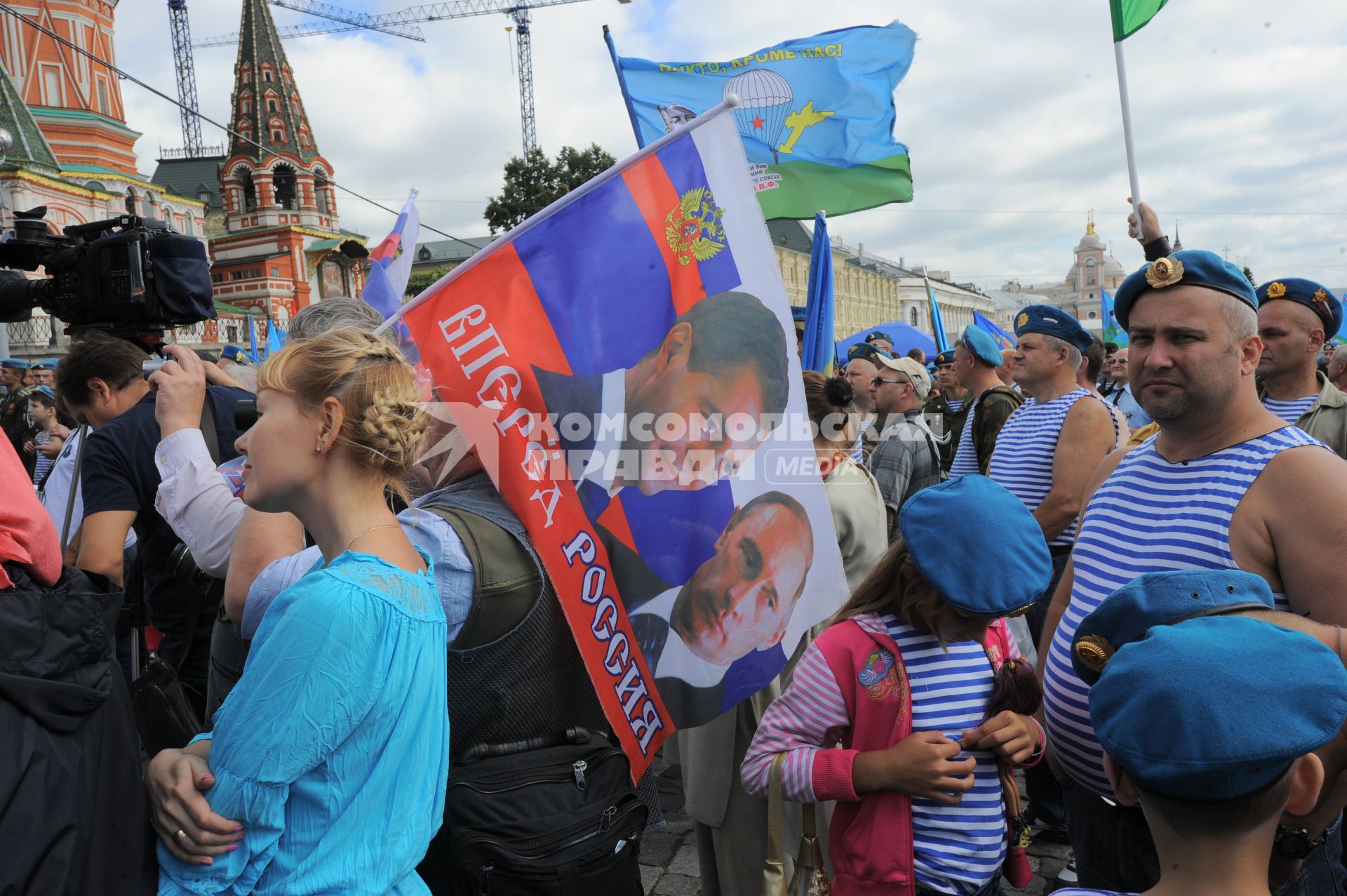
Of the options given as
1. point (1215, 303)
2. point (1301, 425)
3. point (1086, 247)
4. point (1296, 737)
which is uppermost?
point (1086, 247)

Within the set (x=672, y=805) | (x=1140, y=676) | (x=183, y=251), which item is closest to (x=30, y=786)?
(x=1140, y=676)

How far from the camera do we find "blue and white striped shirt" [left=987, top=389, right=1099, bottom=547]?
3.89 m

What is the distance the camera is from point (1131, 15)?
391 cm

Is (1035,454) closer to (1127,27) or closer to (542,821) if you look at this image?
(1127,27)

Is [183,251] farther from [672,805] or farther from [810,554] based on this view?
[672,805]

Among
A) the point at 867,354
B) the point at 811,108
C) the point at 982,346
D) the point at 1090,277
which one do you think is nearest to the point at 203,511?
the point at 982,346

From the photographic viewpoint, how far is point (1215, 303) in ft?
7.05

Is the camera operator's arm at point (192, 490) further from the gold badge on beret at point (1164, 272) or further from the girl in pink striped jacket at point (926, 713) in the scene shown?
the gold badge on beret at point (1164, 272)

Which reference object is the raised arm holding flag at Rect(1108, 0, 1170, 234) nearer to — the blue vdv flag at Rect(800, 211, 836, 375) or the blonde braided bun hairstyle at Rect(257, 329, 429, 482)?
the blue vdv flag at Rect(800, 211, 836, 375)

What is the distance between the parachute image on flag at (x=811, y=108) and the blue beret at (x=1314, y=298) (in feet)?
10.5

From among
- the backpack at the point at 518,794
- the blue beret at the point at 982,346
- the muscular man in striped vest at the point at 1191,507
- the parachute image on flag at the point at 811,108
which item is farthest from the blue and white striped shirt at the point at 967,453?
the backpack at the point at 518,794

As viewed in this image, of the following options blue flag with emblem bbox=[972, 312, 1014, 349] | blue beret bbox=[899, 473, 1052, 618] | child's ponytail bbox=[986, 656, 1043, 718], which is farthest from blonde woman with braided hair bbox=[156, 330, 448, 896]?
blue flag with emblem bbox=[972, 312, 1014, 349]

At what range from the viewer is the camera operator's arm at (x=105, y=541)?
8.96 feet

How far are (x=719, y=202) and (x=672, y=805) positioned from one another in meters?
2.92
